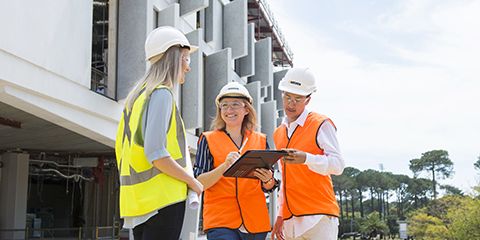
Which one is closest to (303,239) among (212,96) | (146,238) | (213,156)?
(213,156)

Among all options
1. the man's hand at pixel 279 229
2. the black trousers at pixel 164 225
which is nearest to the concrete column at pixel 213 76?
the man's hand at pixel 279 229

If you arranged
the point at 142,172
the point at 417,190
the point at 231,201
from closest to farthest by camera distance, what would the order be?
the point at 142,172
the point at 231,201
the point at 417,190

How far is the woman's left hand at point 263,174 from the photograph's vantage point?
14.0 feet

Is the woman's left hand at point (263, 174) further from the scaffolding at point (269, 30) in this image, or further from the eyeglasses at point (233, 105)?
the scaffolding at point (269, 30)

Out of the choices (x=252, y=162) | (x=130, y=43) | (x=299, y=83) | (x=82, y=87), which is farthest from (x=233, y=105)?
(x=130, y=43)

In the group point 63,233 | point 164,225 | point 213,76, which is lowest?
point 63,233

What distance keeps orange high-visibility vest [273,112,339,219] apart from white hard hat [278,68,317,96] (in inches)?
8.0

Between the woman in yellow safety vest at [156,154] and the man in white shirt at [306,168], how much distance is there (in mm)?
1038

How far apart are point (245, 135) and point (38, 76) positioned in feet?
23.4

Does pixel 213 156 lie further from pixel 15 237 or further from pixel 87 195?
pixel 87 195

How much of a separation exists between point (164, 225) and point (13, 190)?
1964 cm

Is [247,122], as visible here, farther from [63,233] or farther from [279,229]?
[63,233]

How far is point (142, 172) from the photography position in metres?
3.20

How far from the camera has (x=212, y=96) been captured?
22.9 meters
